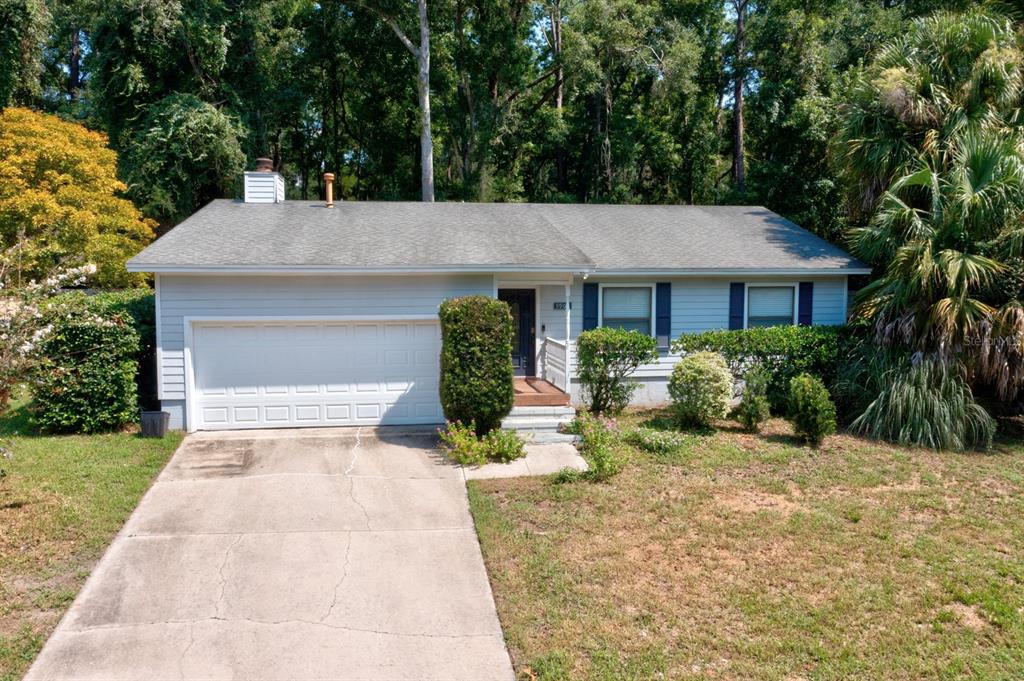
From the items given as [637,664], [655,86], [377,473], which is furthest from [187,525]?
[655,86]

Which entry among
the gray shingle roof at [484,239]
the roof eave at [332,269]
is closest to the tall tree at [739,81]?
the gray shingle roof at [484,239]

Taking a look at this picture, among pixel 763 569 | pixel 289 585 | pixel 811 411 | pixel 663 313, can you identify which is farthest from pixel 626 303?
pixel 289 585

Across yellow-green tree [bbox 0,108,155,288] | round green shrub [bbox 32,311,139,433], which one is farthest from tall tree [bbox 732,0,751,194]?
yellow-green tree [bbox 0,108,155,288]

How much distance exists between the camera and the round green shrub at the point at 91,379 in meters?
10.1

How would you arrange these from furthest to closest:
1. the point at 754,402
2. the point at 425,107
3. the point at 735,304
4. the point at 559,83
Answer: the point at 559,83 → the point at 425,107 → the point at 735,304 → the point at 754,402

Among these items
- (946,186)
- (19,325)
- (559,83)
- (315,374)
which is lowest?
(315,374)

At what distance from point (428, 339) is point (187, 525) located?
521 centimetres

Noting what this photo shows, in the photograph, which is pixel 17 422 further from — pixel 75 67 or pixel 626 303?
pixel 75 67

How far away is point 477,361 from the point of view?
985 cm

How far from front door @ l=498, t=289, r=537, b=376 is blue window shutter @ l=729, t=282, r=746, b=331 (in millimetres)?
4112

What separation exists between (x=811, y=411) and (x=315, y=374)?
7.83 m

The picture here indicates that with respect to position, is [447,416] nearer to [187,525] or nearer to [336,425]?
[336,425]

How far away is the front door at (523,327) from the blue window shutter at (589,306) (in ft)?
3.49

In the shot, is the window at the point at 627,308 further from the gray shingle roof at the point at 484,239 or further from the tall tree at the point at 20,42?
the tall tree at the point at 20,42
